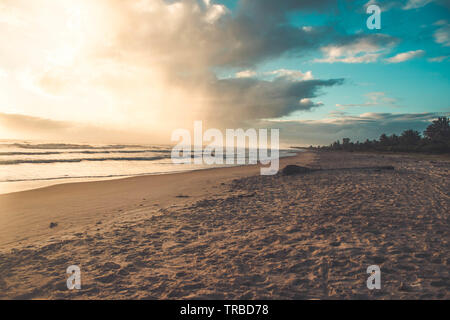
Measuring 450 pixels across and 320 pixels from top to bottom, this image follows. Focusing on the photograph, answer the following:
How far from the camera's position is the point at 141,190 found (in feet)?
39.3

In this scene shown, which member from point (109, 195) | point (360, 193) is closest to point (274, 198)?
point (360, 193)

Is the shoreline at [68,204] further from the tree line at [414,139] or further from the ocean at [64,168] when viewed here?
the tree line at [414,139]

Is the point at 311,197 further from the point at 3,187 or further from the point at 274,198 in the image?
the point at 3,187

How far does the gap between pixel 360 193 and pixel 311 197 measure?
1.91m

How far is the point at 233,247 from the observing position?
4.75m

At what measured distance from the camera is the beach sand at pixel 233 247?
11.0 feet

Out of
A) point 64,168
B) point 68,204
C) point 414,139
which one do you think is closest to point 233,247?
point 68,204

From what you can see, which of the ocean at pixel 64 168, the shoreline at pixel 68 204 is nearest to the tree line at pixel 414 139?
the ocean at pixel 64 168

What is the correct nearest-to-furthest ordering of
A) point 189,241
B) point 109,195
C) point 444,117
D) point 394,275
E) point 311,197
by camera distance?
point 394,275 < point 189,241 < point 311,197 < point 109,195 < point 444,117

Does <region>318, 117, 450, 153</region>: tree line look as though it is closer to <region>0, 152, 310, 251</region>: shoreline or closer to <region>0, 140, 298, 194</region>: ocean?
<region>0, 140, 298, 194</region>: ocean

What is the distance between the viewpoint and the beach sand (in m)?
3.35

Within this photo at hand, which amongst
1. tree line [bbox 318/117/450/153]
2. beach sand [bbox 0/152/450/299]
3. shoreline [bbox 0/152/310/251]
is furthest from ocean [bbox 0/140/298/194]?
tree line [bbox 318/117/450/153]

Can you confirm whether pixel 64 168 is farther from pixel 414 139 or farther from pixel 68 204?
pixel 414 139

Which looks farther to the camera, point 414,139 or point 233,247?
point 414,139
